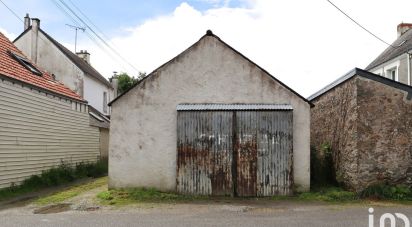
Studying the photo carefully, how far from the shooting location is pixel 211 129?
13141 mm

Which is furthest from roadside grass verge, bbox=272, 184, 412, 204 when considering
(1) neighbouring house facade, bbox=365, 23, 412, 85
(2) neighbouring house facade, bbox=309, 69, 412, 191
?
(1) neighbouring house facade, bbox=365, 23, 412, 85

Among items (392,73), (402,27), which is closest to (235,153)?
(392,73)

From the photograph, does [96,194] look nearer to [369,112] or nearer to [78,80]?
[369,112]

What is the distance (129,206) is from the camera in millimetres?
11508

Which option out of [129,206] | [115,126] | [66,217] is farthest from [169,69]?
[66,217]

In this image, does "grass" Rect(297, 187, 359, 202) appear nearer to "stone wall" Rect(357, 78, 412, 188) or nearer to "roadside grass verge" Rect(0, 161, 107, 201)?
"stone wall" Rect(357, 78, 412, 188)

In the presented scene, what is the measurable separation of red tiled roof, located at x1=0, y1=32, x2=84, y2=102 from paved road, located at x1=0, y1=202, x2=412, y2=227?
232 inches

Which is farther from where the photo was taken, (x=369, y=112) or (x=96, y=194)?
(x=96, y=194)

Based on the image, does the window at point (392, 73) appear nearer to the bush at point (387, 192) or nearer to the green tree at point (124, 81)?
the bush at point (387, 192)

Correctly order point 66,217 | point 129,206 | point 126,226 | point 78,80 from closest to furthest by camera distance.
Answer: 1. point 126,226
2. point 66,217
3. point 129,206
4. point 78,80

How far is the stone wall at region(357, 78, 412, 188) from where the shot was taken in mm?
12453

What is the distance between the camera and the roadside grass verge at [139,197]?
40.1 feet

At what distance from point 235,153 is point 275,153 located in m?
1.19

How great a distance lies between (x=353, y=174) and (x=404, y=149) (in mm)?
1606
